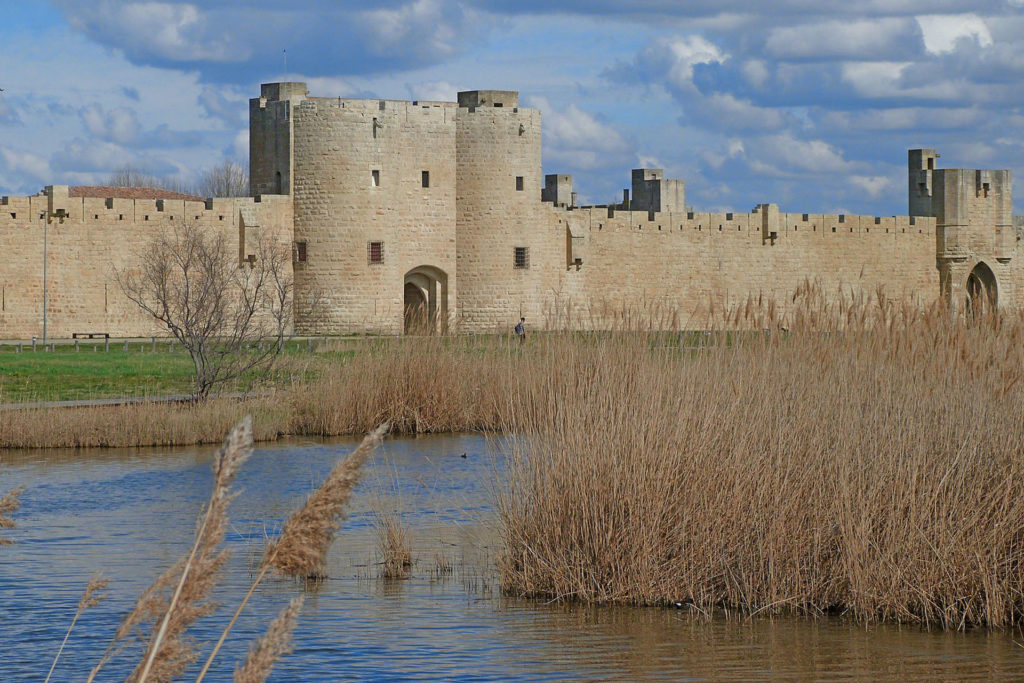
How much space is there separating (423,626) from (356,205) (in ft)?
85.5

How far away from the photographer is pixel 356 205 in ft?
110

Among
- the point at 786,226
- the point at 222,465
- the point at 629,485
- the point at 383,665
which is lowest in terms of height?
the point at 383,665

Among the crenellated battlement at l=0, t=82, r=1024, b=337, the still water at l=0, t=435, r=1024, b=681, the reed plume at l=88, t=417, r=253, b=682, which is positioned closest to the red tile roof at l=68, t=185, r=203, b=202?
the crenellated battlement at l=0, t=82, r=1024, b=337

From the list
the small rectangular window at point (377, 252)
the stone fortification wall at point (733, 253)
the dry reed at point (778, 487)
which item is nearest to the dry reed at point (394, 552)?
the dry reed at point (778, 487)

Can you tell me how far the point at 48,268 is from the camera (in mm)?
30672

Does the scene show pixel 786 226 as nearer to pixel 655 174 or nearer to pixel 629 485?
pixel 655 174

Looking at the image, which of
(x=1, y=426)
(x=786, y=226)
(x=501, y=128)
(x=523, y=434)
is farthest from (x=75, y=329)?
(x=523, y=434)

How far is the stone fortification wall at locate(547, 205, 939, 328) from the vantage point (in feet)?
125

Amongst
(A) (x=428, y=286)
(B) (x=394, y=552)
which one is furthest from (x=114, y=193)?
(B) (x=394, y=552)

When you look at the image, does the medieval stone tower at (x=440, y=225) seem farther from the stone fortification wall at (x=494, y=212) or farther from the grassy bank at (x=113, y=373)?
the grassy bank at (x=113, y=373)

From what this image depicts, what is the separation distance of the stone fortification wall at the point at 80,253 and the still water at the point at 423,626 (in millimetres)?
19568

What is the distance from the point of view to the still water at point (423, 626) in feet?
23.6

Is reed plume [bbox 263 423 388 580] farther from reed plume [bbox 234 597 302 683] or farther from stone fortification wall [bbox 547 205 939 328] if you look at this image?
stone fortification wall [bbox 547 205 939 328]

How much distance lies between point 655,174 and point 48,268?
2477cm
